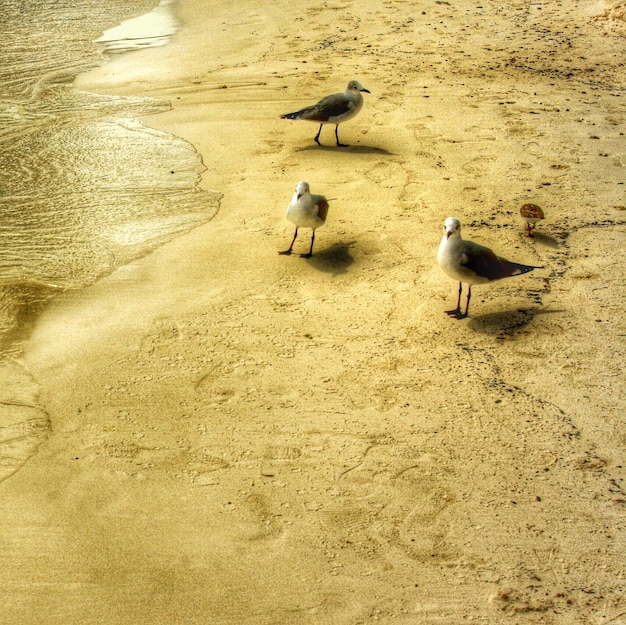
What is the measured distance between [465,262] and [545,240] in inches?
55.5

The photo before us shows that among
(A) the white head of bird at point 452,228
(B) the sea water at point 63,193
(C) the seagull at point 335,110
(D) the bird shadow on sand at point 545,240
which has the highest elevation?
(A) the white head of bird at point 452,228

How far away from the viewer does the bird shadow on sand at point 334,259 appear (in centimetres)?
616

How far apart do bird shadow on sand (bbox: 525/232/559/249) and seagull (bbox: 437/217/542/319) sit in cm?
100

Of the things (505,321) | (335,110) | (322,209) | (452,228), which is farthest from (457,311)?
(335,110)

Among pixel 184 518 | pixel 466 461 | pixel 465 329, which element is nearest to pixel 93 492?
pixel 184 518

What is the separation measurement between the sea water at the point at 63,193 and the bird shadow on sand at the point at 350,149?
1172 mm

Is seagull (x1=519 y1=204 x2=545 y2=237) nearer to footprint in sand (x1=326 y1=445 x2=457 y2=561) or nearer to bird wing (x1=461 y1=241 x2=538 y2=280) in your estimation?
bird wing (x1=461 y1=241 x2=538 y2=280)

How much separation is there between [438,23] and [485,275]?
25.4 ft

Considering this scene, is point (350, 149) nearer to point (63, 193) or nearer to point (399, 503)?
Answer: point (63, 193)

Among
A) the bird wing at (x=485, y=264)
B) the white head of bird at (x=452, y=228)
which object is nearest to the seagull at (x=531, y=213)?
the bird wing at (x=485, y=264)

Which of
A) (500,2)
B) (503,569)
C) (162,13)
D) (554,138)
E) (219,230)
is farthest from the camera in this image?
(162,13)

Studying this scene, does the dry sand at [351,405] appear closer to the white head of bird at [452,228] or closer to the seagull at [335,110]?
the seagull at [335,110]

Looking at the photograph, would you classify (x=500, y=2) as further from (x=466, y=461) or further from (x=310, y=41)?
(x=466, y=461)

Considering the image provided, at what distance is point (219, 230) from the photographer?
6789 mm
